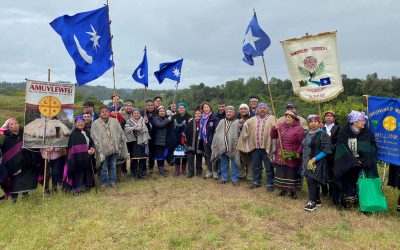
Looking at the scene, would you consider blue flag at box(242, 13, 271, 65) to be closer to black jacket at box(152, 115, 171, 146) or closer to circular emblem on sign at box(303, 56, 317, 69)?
circular emblem on sign at box(303, 56, 317, 69)

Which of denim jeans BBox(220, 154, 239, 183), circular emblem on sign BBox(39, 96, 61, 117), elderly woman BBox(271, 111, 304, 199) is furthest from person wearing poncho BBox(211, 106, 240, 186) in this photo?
circular emblem on sign BBox(39, 96, 61, 117)

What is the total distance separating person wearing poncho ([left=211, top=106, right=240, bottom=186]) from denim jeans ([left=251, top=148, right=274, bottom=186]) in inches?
19.4

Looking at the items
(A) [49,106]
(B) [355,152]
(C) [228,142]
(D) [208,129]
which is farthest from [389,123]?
(A) [49,106]

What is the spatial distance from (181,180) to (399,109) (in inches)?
201

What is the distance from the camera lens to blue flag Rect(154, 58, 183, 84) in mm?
10031

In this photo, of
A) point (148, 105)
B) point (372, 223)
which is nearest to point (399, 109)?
point (372, 223)

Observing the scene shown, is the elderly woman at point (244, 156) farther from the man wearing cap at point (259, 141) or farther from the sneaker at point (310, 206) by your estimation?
the sneaker at point (310, 206)

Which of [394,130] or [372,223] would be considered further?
[394,130]

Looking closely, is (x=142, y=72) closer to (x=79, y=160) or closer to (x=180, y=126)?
(x=180, y=126)

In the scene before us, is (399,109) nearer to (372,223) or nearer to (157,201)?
(372,223)

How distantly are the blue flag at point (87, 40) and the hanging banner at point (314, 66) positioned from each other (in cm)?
435

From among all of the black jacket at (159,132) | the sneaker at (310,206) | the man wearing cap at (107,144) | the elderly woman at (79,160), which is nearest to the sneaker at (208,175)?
the black jacket at (159,132)

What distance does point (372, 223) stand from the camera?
525 cm

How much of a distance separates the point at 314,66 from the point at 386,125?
171cm
